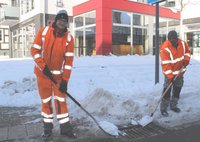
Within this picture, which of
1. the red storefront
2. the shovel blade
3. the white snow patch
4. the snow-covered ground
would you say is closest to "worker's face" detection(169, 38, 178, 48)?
the snow-covered ground

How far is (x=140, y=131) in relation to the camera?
254 inches

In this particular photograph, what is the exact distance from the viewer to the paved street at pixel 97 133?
5883 millimetres

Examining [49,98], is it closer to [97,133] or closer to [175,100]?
[97,133]

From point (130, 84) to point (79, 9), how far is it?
50.0 feet

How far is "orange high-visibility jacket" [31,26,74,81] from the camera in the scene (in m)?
5.57

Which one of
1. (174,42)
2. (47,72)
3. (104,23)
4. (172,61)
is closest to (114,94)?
(172,61)

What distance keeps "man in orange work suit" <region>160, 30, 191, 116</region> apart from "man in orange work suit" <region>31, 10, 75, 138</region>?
2392 millimetres

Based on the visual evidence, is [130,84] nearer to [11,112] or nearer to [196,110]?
[196,110]

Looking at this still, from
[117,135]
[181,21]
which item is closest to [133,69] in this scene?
[117,135]

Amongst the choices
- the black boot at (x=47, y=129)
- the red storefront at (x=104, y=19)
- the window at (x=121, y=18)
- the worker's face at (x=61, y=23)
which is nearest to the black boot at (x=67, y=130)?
the black boot at (x=47, y=129)

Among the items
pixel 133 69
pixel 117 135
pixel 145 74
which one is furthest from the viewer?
pixel 133 69

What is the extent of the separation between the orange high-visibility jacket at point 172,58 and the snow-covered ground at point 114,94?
880 millimetres

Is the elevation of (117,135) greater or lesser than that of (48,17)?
lesser

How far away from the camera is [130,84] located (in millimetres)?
10688
